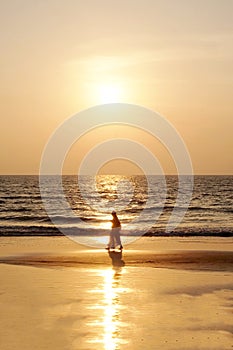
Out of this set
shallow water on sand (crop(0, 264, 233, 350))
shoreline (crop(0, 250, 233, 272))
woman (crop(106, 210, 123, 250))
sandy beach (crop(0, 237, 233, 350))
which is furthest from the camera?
woman (crop(106, 210, 123, 250))

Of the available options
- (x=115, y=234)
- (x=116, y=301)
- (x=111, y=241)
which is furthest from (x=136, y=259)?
(x=116, y=301)

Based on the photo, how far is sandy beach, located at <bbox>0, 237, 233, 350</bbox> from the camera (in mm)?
11523

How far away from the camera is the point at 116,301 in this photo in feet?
49.0

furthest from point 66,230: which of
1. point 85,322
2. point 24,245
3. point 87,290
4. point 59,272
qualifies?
point 85,322

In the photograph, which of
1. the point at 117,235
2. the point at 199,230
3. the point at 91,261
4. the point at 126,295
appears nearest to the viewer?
the point at 126,295

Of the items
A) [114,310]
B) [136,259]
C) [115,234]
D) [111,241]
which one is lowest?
[114,310]

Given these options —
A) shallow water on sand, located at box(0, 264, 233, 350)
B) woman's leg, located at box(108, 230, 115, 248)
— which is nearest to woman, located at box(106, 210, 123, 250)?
woman's leg, located at box(108, 230, 115, 248)

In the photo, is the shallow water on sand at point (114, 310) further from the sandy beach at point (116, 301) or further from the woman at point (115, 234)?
the woman at point (115, 234)

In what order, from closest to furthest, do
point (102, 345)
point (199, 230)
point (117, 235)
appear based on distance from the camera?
point (102, 345)
point (117, 235)
point (199, 230)

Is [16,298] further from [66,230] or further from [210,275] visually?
[66,230]

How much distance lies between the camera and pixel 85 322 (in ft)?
41.7

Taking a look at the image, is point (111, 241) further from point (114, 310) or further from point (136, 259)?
point (114, 310)

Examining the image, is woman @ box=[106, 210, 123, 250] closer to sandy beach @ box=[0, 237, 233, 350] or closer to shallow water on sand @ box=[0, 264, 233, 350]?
sandy beach @ box=[0, 237, 233, 350]

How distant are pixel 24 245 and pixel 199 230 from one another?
604 inches
